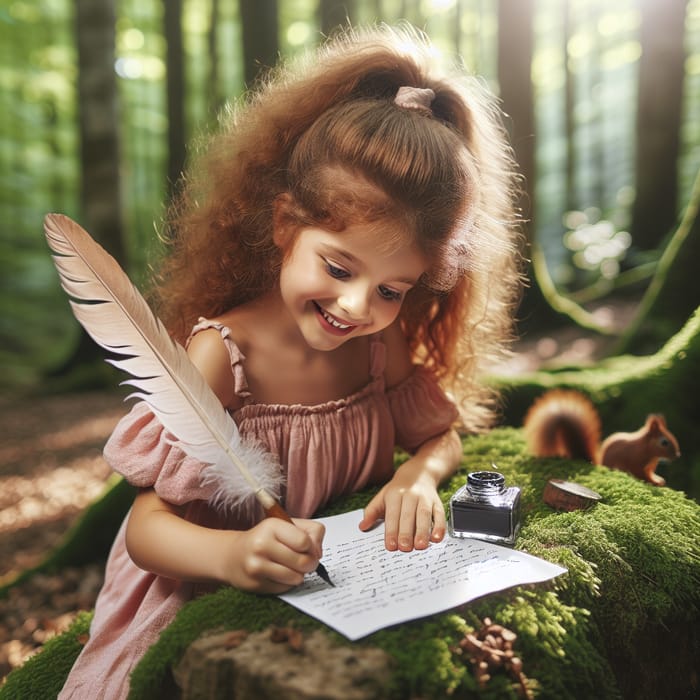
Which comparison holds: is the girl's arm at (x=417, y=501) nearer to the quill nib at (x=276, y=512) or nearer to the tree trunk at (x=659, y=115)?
the quill nib at (x=276, y=512)

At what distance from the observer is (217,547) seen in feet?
4.76

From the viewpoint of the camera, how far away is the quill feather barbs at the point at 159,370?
1543 mm

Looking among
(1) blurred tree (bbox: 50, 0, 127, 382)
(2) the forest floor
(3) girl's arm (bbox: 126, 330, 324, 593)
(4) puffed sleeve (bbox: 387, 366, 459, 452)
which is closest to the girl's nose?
(3) girl's arm (bbox: 126, 330, 324, 593)

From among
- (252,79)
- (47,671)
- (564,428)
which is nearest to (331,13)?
(252,79)

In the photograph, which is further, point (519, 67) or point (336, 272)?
point (519, 67)

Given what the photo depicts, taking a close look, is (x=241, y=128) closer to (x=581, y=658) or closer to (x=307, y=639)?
(x=307, y=639)

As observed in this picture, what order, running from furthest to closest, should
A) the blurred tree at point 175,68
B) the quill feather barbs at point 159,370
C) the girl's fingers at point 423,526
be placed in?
1. the blurred tree at point 175,68
2. the girl's fingers at point 423,526
3. the quill feather barbs at point 159,370

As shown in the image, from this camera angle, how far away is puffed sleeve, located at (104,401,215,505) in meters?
1.61

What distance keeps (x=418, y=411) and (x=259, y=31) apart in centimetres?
595

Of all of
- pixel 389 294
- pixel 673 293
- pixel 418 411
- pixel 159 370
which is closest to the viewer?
pixel 159 370

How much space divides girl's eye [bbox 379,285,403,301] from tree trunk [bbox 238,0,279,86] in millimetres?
5741

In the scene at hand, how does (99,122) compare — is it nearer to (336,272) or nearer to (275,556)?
(336,272)

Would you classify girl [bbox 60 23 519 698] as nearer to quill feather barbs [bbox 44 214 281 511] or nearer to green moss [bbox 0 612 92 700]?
quill feather barbs [bbox 44 214 281 511]

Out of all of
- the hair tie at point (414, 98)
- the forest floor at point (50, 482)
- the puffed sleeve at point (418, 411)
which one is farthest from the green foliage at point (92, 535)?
the hair tie at point (414, 98)
